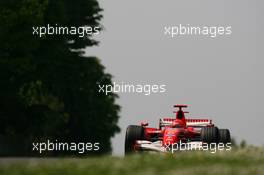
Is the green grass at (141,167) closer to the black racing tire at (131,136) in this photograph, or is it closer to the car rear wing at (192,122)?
the black racing tire at (131,136)

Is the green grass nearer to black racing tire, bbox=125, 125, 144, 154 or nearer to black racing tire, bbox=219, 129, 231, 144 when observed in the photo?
black racing tire, bbox=219, 129, 231, 144

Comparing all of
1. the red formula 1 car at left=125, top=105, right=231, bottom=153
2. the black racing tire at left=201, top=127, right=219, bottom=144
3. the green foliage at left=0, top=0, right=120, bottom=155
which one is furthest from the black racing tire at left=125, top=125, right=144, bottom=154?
the green foliage at left=0, top=0, right=120, bottom=155

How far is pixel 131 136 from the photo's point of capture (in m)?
25.4

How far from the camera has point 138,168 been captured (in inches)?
468

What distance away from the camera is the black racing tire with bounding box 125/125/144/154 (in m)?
25.3

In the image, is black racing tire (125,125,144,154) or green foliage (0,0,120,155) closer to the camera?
black racing tire (125,125,144,154)

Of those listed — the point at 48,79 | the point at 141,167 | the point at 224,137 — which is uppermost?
the point at 48,79

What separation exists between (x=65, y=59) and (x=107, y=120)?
15.2 meters

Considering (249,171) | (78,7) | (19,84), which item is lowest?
(249,171)

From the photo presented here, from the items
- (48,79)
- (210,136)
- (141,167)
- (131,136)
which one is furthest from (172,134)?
(48,79)

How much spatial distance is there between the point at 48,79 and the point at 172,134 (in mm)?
28984

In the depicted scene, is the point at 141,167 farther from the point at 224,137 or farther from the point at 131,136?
the point at 131,136

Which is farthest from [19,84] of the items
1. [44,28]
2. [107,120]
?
[107,120]

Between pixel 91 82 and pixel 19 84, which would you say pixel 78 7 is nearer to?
pixel 91 82
